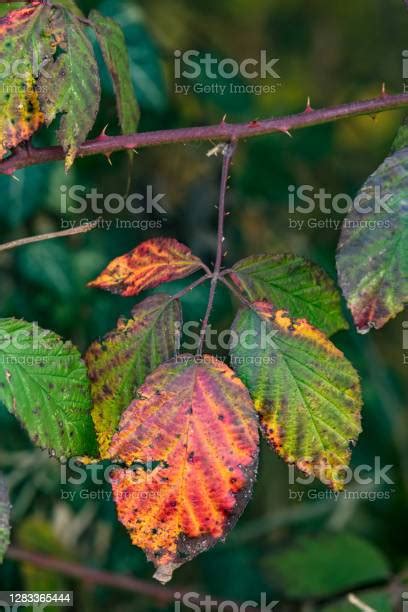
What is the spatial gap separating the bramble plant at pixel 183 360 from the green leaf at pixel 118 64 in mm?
18

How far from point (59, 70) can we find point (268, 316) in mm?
333

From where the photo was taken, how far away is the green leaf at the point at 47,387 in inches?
31.9

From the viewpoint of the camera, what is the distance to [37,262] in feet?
5.40

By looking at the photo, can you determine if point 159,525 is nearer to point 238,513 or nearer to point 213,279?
point 238,513

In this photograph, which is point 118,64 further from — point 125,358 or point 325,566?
point 325,566

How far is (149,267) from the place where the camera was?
2.91 feet

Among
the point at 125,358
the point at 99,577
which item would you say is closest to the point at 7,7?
the point at 125,358

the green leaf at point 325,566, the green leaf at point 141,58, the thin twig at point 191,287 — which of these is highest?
the green leaf at point 141,58

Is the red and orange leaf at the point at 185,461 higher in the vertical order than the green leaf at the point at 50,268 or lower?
lower

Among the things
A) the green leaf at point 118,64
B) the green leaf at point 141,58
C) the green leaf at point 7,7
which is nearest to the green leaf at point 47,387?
the green leaf at point 118,64

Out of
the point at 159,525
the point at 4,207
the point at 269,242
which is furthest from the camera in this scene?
the point at 269,242

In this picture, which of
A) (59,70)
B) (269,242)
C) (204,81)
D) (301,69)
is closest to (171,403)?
(59,70)

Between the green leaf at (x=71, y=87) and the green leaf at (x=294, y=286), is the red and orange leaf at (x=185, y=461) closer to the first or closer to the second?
the green leaf at (x=294, y=286)

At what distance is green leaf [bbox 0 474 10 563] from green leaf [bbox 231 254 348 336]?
318 mm
